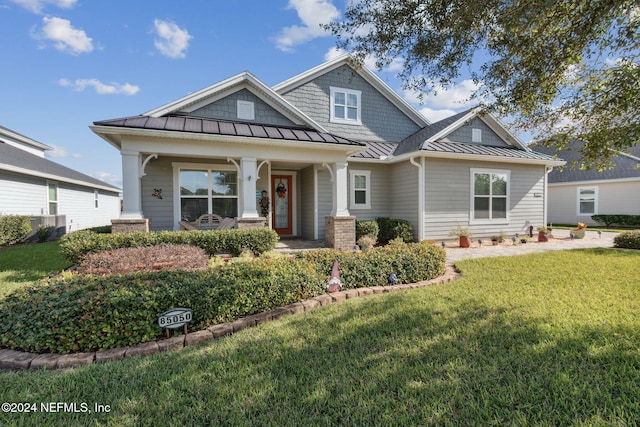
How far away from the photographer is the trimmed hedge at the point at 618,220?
1675cm

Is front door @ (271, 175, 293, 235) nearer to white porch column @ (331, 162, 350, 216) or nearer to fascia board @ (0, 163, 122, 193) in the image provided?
white porch column @ (331, 162, 350, 216)

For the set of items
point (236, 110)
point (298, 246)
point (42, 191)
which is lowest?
point (298, 246)

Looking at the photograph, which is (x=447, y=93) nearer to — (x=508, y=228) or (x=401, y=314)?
(x=401, y=314)

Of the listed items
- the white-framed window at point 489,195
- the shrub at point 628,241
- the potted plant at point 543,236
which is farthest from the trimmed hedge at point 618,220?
the white-framed window at point 489,195

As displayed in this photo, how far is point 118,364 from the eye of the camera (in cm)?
291

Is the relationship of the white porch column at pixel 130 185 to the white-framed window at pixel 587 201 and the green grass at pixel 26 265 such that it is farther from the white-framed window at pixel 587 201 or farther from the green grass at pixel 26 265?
the white-framed window at pixel 587 201

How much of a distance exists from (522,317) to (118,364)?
470 centimetres

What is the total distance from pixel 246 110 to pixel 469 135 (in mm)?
8965

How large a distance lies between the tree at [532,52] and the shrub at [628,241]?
23.3 feet

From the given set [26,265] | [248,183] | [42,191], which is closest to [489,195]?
[248,183]

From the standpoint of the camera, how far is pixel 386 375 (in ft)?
8.64

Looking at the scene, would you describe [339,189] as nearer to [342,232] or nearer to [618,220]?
[342,232]

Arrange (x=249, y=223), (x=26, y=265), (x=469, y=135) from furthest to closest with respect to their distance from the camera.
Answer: (x=469, y=135)
(x=249, y=223)
(x=26, y=265)

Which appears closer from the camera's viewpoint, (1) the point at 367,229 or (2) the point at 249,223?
(2) the point at 249,223
